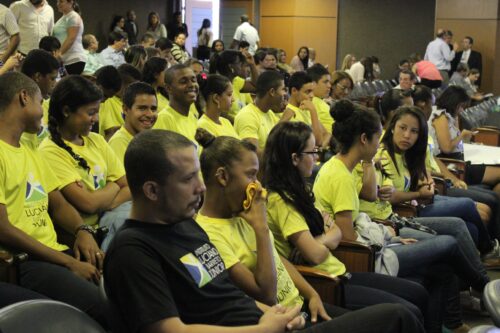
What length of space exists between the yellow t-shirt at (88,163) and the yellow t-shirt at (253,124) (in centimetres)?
172

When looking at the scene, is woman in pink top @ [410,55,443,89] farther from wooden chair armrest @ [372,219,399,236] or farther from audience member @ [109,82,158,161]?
audience member @ [109,82,158,161]

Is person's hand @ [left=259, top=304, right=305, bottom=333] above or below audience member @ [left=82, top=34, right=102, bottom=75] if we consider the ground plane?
below

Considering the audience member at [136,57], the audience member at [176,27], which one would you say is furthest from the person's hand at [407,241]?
the audience member at [176,27]

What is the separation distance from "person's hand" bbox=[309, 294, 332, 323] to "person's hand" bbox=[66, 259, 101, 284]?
2.70 ft

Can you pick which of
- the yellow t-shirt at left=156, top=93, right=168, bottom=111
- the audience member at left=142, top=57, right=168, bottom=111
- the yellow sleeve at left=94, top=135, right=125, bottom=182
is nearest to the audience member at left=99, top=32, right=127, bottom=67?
the audience member at left=142, top=57, right=168, bottom=111

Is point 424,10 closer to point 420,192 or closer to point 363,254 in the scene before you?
point 420,192

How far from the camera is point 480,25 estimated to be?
13.5 m

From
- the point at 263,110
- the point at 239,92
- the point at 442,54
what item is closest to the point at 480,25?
the point at 442,54

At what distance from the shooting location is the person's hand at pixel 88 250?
113 inches

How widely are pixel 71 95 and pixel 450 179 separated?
314cm

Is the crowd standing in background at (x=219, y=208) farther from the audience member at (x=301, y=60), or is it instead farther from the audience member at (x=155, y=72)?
the audience member at (x=301, y=60)

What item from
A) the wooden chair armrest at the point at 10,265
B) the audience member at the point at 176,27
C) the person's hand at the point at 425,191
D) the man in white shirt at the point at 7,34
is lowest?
the person's hand at the point at 425,191

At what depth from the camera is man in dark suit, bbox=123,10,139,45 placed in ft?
39.9

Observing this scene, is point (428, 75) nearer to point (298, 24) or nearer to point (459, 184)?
point (298, 24)
